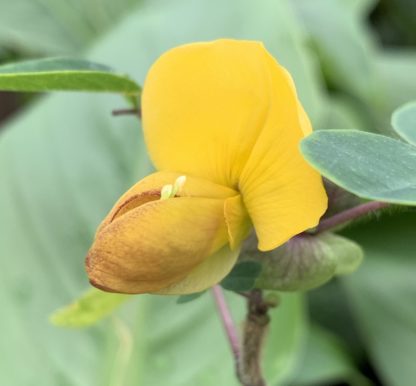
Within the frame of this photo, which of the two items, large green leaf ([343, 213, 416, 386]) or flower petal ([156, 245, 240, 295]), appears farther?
large green leaf ([343, 213, 416, 386])

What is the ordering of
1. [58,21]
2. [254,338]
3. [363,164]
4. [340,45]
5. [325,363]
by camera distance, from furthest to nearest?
[58,21] < [340,45] < [325,363] < [254,338] < [363,164]

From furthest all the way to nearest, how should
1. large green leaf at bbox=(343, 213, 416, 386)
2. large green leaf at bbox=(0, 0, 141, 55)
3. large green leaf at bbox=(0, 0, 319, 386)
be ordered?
large green leaf at bbox=(0, 0, 141, 55)
large green leaf at bbox=(343, 213, 416, 386)
large green leaf at bbox=(0, 0, 319, 386)

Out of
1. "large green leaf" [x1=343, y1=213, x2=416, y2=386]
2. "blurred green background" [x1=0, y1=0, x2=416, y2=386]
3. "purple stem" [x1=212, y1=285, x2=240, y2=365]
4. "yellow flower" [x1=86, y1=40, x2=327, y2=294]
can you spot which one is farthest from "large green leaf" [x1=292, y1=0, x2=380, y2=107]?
"yellow flower" [x1=86, y1=40, x2=327, y2=294]

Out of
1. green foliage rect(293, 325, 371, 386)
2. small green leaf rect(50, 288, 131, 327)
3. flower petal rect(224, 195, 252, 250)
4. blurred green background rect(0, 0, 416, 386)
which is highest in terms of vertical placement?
flower petal rect(224, 195, 252, 250)

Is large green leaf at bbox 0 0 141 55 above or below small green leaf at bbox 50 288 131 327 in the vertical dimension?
below

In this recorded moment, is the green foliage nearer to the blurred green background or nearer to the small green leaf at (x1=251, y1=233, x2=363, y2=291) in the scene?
the blurred green background

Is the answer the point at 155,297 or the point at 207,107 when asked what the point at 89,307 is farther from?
the point at 155,297

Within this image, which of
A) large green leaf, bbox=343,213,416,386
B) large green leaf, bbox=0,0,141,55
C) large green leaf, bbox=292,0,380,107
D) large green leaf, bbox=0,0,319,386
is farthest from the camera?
large green leaf, bbox=0,0,141,55

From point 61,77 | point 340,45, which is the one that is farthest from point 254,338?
point 340,45

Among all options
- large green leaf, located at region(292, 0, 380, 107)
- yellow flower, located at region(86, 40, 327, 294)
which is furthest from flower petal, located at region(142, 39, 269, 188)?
large green leaf, located at region(292, 0, 380, 107)
